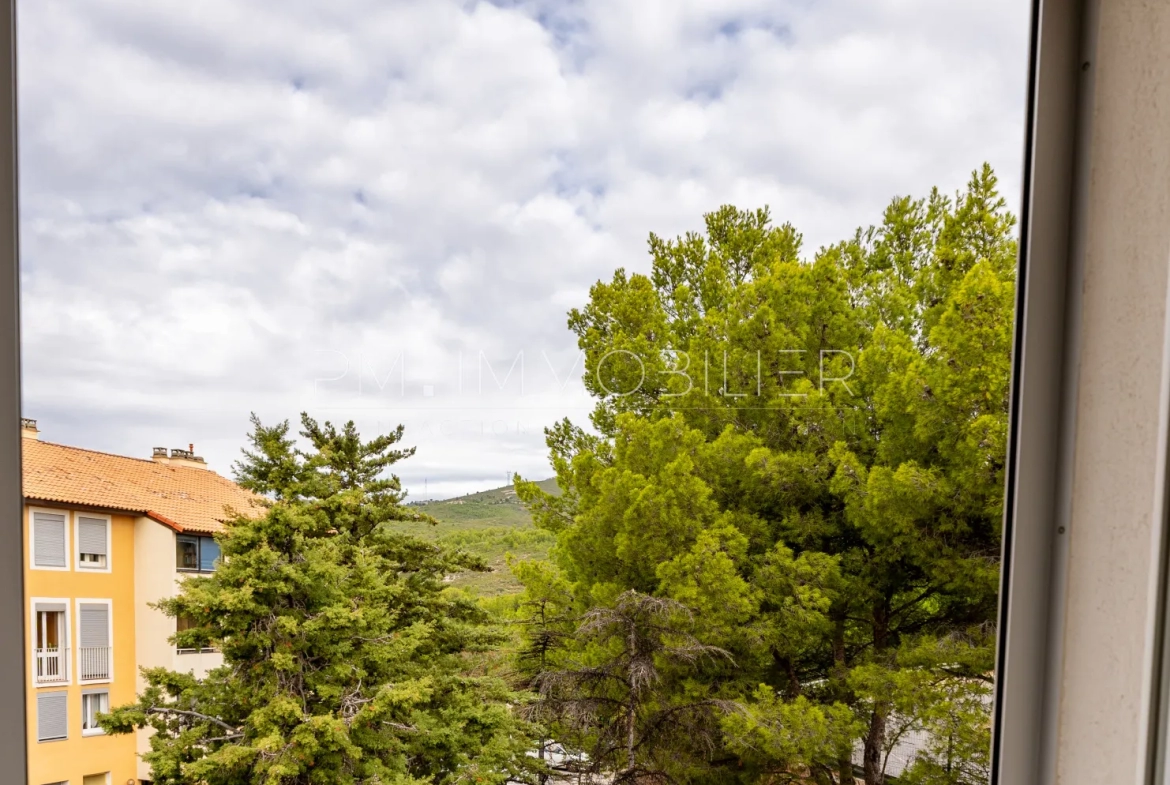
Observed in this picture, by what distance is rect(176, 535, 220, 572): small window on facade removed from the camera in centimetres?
139

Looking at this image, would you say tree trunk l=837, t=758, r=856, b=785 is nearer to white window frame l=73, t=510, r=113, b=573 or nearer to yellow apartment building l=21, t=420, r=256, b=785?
yellow apartment building l=21, t=420, r=256, b=785

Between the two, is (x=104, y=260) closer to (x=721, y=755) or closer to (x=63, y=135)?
(x=63, y=135)

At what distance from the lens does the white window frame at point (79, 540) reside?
101 cm

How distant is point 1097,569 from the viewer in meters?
0.61

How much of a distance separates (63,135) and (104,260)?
0.20m

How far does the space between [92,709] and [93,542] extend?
30 centimetres

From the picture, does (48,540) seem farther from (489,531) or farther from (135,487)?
(489,531)

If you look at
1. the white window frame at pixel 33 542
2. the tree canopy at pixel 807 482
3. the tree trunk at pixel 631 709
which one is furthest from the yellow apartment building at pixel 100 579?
the tree trunk at pixel 631 709

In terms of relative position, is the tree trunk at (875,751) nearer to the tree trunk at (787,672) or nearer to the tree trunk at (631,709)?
the tree trunk at (787,672)

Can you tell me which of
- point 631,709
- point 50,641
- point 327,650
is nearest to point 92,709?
point 50,641

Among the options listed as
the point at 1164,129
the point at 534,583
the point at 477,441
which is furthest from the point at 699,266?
the point at 1164,129

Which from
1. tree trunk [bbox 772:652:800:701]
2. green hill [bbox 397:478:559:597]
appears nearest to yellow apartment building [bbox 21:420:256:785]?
green hill [bbox 397:478:559:597]

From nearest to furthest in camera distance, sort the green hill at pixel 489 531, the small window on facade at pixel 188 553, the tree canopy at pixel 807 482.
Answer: the small window on facade at pixel 188 553, the green hill at pixel 489 531, the tree canopy at pixel 807 482

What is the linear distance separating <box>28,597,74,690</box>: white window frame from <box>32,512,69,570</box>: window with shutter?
48 mm
